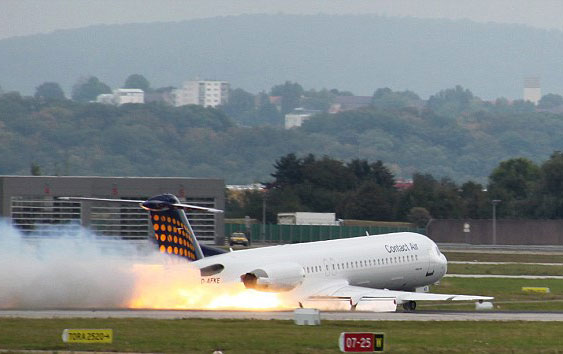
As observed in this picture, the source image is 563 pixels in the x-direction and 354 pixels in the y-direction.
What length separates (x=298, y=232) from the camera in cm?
13962

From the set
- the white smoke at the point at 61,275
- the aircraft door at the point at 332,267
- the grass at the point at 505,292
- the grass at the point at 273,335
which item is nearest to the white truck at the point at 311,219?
the grass at the point at 505,292

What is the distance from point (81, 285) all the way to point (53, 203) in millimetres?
59636

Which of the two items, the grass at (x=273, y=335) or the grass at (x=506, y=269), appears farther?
the grass at (x=506, y=269)

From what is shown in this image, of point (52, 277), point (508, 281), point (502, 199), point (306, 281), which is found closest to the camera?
point (52, 277)

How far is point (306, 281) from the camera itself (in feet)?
197

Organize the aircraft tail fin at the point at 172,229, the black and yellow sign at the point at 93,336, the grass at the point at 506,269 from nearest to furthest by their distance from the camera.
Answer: the black and yellow sign at the point at 93,336 → the aircraft tail fin at the point at 172,229 → the grass at the point at 506,269

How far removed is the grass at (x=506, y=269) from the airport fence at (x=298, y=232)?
114ft

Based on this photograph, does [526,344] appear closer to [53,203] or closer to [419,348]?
[419,348]

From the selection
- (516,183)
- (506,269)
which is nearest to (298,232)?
(506,269)

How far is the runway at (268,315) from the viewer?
51.4 meters

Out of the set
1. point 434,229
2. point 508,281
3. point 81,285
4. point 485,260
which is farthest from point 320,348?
point 434,229

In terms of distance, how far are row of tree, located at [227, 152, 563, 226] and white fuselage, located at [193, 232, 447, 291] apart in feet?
325

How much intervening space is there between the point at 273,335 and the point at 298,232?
94.7 metres

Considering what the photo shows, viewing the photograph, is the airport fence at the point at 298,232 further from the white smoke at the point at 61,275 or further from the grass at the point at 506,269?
the white smoke at the point at 61,275
